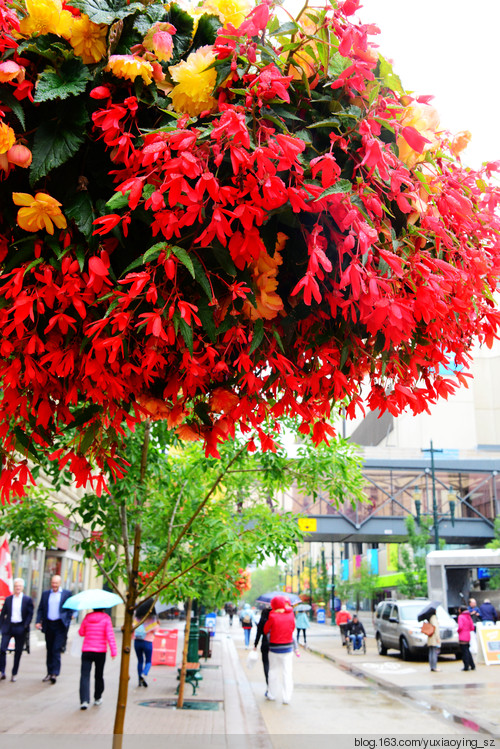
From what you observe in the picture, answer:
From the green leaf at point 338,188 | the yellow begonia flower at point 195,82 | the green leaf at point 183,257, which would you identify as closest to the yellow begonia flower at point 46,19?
the yellow begonia flower at point 195,82

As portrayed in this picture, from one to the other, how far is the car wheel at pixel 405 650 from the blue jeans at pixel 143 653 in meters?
10.3

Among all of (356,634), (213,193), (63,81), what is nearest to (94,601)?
(63,81)

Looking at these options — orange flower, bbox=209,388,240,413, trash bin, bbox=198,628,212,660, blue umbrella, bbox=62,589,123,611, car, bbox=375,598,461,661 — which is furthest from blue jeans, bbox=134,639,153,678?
orange flower, bbox=209,388,240,413

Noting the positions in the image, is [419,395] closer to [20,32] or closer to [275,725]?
[20,32]

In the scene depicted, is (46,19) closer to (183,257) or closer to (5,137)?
(5,137)

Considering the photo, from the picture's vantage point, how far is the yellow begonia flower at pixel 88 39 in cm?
171

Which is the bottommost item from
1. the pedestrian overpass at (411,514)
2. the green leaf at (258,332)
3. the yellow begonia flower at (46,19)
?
the green leaf at (258,332)

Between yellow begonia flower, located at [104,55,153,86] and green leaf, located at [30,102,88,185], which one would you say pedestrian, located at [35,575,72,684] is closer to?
green leaf, located at [30,102,88,185]

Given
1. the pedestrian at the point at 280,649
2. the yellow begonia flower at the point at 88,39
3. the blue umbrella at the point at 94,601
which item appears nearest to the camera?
the yellow begonia flower at the point at 88,39

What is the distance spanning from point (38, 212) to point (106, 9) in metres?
0.55

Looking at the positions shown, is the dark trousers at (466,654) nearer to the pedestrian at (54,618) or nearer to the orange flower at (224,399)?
the pedestrian at (54,618)

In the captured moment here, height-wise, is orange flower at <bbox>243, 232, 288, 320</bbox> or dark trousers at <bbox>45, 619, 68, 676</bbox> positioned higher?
orange flower at <bbox>243, 232, 288, 320</bbox>

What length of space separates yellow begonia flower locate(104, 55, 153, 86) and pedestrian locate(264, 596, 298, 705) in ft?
35.5

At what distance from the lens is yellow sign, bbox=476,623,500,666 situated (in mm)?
18234
